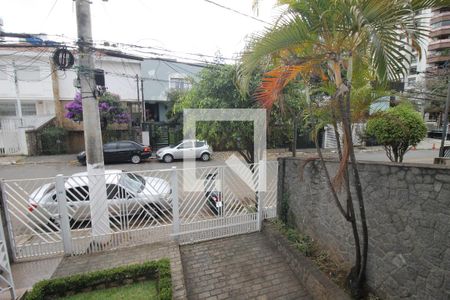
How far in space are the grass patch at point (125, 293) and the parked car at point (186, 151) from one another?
9.75 metres

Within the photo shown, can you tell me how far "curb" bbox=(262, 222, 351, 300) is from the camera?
2.95 metres

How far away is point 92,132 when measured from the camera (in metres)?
4.01

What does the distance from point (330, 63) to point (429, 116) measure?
33365 mm

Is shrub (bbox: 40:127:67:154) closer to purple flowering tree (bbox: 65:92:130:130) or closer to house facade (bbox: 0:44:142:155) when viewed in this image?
house facade (bbox: 0:44:142:155)

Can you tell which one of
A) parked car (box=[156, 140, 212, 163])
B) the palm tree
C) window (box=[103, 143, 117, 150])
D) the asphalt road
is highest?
the palm tree

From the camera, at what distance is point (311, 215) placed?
4.06 meters

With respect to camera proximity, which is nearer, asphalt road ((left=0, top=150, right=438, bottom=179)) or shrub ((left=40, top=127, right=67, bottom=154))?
asphalt road ((left=0, top=150, right=438, bottom=179))

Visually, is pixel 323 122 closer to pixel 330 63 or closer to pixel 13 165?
pixel 330 63

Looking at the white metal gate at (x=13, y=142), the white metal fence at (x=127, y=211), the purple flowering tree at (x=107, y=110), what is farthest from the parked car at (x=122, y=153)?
the white metal fence at (x=127, y=211)

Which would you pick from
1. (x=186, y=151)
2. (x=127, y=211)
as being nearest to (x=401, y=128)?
(x=127, y=211)

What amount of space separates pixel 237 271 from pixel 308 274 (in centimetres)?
112

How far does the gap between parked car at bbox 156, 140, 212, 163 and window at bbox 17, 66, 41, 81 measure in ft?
34.7

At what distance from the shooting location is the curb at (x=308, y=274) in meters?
2.95

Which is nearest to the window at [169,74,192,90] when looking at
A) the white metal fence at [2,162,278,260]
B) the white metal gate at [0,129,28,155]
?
the white metal gate at [0,129,28,155]
